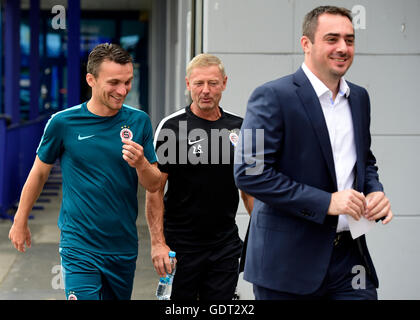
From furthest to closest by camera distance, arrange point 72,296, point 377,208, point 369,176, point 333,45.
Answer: point 72,296 < point 369,176 < point 333,45 < point 377,208

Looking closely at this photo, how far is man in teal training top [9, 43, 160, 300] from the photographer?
3840 millimetres

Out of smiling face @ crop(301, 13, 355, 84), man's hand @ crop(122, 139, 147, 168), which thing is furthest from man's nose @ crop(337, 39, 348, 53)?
man's hand @ crop(122, 139, 147, 168)

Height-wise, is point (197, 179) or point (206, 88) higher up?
point (206, 88)

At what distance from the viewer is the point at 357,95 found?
322cm

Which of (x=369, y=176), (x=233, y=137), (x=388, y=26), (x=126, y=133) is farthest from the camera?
(x=388, y=26)

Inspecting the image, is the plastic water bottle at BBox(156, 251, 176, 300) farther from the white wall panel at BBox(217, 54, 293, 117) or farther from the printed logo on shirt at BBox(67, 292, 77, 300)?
the white wall panel at BBox(217, 54, 293, 117)

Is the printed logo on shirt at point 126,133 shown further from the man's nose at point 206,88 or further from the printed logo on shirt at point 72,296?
the printed logo on shirt at point 72,296

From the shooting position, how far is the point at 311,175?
9.87 feet

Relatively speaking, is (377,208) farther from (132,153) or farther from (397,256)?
(397,256)

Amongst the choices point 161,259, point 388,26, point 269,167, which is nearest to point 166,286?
point 161,259

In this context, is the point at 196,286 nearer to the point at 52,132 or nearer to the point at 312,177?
the point at 52,132

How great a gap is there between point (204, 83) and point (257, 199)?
1.31 metres

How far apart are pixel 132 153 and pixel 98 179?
35 centimetres
